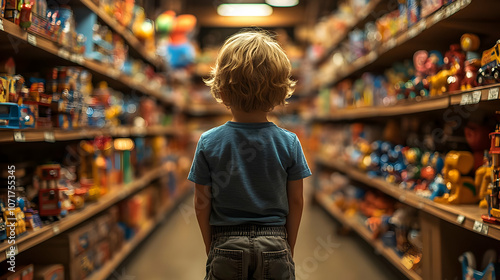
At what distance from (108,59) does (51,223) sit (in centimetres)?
122

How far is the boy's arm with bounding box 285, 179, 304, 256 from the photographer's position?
54.0 inches

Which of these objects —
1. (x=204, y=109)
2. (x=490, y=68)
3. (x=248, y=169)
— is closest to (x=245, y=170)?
(x=248, y=169)

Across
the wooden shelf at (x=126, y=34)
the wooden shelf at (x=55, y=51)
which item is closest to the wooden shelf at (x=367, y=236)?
the wooden shelf at (x=55, y=51)

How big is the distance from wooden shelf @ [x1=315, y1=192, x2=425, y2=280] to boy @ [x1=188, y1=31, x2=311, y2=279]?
1.15 meters

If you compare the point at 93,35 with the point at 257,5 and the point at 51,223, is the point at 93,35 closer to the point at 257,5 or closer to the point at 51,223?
the point at 51,223

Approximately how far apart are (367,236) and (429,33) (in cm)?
149

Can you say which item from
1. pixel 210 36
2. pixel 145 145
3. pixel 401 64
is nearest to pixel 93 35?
pixel 145 145

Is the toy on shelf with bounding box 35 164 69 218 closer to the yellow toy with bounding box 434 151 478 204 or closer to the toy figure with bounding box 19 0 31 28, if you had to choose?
the toy figure with bounding box 19 0 31 28

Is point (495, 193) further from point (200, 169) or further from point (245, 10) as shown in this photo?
point (245, 10)

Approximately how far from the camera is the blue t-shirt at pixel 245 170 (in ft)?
4.21

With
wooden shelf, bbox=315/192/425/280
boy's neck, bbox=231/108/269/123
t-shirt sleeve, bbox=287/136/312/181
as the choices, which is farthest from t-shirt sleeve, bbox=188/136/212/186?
wooden shelf, bbox=315/192/425/280

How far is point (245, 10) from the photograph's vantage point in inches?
249

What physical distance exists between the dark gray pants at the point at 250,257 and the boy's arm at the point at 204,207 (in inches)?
4.1

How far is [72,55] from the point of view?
2.04 meters
